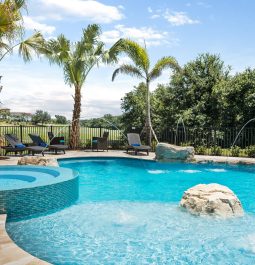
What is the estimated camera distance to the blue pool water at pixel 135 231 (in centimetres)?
492

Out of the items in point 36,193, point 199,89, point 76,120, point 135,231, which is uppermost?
point 199,89

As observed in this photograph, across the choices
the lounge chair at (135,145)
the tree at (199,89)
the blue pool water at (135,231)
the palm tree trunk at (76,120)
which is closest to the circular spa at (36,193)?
the blue pool water at (135,231)

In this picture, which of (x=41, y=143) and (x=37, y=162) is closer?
(x=37, y=162)

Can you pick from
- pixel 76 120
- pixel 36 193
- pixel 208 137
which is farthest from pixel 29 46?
pixel 208 137

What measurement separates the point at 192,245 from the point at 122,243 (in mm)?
1049

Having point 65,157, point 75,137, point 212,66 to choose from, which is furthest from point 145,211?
point 212,66

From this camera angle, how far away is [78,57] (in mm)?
16875

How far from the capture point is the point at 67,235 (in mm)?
5656

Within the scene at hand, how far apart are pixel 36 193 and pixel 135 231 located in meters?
1.96

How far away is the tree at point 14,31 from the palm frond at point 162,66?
5.72 m

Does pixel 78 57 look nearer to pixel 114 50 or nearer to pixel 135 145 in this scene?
pixel 114 50

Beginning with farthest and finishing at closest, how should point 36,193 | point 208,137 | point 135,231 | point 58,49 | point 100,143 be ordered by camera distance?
point 208,137, point 58,49, point 100,143, point 36,193, point 135,231

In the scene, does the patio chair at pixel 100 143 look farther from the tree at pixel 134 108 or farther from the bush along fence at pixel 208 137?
the tree at pixel 134 108

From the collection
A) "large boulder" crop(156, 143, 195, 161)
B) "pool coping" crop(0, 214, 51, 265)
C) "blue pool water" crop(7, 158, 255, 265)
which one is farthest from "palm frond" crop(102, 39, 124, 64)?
"pool coping" crop(0, 214, 51, 265)
